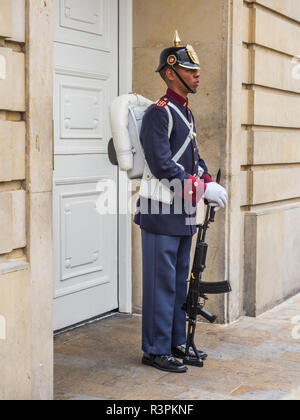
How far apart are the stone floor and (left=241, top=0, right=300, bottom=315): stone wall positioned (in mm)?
580

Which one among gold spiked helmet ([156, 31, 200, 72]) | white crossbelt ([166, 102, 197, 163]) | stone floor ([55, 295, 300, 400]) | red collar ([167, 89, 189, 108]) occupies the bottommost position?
stone floor ([55, 295, 300, 400])

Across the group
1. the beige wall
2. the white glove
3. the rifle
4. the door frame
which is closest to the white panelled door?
the door frame

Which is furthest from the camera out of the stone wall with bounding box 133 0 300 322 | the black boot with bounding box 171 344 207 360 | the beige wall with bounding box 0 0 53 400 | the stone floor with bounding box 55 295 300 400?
the stone wall with bounding box 133 0 300 322

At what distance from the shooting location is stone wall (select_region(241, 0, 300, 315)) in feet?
21.0

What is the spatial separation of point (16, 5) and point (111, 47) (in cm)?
233

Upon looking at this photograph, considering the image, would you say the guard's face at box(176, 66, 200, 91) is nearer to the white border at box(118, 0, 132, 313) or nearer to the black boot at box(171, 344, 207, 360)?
the white border at box(118, 0, 132, 313)

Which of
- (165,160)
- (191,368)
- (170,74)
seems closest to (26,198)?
(165,160)

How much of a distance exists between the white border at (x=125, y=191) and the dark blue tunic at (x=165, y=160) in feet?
4.04

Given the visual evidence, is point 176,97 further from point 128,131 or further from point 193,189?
point 193,189

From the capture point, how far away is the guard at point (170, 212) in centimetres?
473

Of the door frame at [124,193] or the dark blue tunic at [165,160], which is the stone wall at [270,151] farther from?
the dark blue tunic at [165,160]

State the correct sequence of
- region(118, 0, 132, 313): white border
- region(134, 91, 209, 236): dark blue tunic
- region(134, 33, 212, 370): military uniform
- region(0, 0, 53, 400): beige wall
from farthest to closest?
region(118, 0, 132, 313): white border, region(134, 33, 212, 370): military uniform, region(134, 91, 209, 236): dark blue tunic, region(0, 0, 53, 400): beige wall
